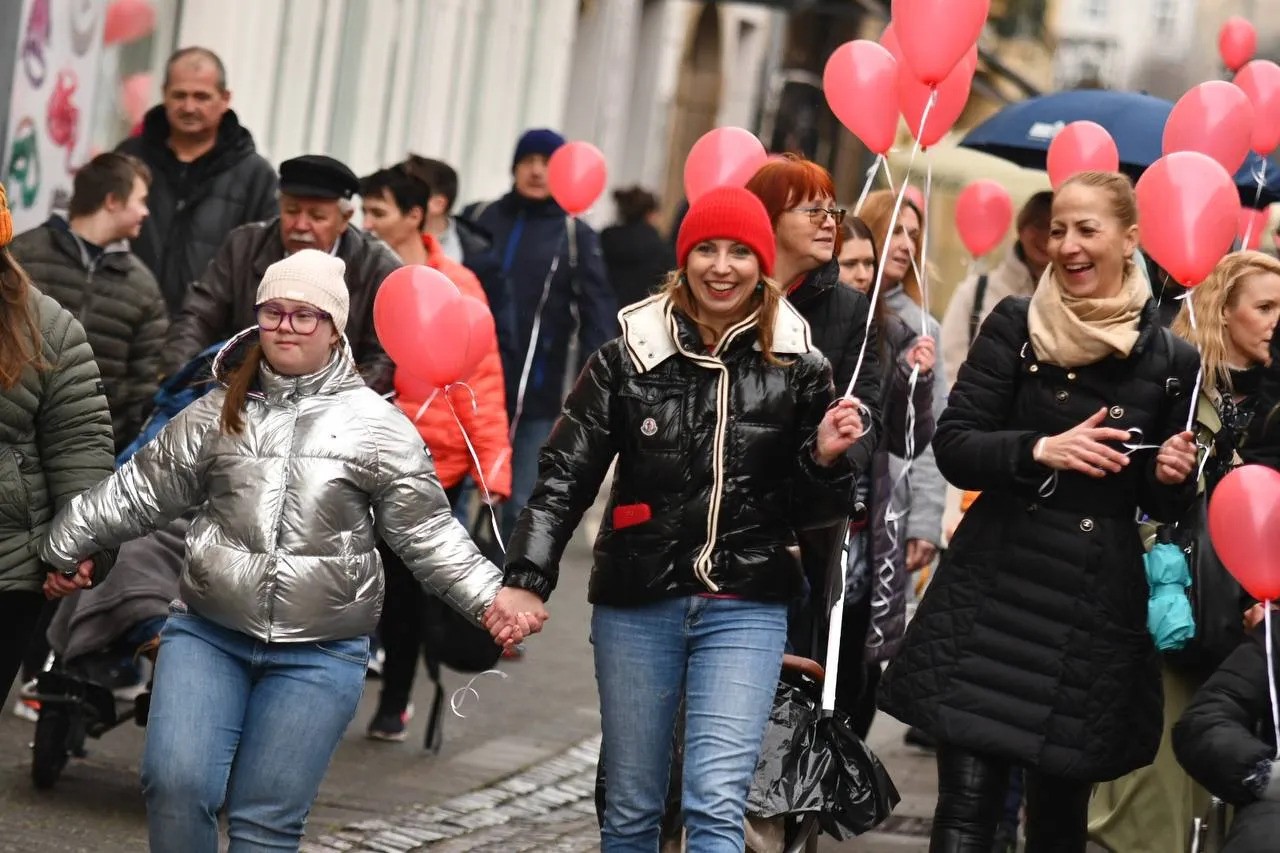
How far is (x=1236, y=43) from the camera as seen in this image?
36.3ft

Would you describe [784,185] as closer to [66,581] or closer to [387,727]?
[66,581]

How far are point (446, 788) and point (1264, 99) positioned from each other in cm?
383

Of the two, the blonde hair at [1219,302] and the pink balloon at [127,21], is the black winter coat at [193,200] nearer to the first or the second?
Answer: the pink balloon at [127,21]

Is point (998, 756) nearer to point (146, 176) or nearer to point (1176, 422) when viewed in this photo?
point (1176, 422)

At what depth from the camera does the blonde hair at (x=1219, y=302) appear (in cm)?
762

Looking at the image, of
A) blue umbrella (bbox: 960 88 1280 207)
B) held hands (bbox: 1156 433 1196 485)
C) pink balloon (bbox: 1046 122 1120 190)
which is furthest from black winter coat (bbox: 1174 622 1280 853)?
blue umbrella (bbox: 960 88 1280 207)

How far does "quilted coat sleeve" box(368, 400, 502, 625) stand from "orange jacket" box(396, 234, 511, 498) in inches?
131

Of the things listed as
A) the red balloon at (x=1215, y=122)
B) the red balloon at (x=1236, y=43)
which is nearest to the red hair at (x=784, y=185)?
the red balloon at (x=1215, y=122)

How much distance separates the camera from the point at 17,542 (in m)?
6.33

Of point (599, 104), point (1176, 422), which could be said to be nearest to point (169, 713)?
point (1176, 422)

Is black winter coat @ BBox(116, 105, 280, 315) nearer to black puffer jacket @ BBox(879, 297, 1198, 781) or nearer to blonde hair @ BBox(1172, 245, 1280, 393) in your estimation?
blonde hair @ BBox(1172, 245, 1280, 393)

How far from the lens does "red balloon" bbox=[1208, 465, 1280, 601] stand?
20.2 ft

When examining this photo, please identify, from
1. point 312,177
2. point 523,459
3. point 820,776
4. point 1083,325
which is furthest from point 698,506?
point 523,459

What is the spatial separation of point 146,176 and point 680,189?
80.0ft
